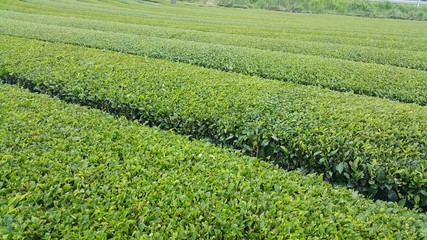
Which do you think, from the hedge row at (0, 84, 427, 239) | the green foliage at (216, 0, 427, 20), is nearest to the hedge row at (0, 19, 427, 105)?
the hedge row at (0, 84, 427, 239)

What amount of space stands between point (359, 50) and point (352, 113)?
7303mm

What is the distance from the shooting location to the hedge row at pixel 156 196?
8.14ft

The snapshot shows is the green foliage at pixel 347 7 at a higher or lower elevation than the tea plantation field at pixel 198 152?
higher

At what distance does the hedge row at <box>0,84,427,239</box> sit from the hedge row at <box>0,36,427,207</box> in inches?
27.5

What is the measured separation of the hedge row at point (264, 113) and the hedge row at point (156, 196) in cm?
70

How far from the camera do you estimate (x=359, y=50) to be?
1111cm

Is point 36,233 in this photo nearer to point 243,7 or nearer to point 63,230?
point 63,230

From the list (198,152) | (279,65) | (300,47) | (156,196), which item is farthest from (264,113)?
(300,47)

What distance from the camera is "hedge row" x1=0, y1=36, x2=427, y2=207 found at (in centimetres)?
388

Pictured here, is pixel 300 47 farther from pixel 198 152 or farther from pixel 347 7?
pixel 347 7

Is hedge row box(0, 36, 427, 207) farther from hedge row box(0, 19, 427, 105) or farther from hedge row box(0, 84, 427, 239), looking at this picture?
hedge row box(0, 19, 427, 105)

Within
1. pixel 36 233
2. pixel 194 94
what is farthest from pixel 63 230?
pixel 194 94

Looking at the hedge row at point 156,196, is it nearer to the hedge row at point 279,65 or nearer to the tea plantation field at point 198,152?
the tea plantation field at point 198,152

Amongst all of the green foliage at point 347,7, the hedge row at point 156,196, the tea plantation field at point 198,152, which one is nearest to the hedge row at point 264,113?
the tea plantation field at point 198,152
